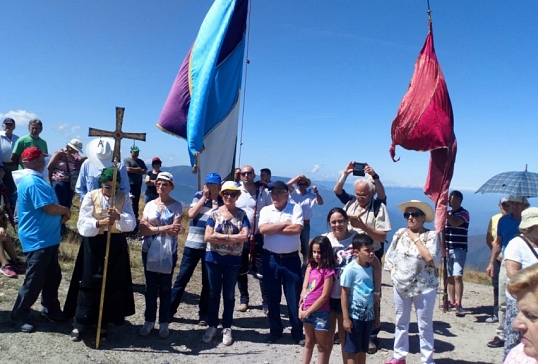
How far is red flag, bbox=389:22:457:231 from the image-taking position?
5363 mm

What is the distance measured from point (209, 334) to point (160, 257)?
3.83ft

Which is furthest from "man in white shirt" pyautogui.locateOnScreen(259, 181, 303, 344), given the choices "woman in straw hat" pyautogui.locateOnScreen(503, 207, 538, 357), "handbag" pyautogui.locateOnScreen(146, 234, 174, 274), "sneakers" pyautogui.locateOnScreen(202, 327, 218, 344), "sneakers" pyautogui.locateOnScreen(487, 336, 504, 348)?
"sneakers" pyautogui.locateOnScreen(487, 336, 504, 348)

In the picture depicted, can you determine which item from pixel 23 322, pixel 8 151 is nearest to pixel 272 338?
pixel 23 322

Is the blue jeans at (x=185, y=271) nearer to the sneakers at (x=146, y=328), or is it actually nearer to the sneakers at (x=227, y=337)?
the sneakers at (x=146, y=328)

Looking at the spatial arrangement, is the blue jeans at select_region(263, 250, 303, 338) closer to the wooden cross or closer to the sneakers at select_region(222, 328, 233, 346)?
the sneakers at select_region(222, 328, 233, 346)

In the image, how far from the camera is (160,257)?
4.89m

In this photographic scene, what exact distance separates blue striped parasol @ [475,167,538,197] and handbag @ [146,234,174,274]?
4.49 meters

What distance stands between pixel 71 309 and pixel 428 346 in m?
4.25

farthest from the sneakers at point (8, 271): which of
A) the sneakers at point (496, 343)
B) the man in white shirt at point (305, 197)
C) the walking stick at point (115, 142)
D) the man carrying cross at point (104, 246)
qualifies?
the sneakers at point (496, 343)

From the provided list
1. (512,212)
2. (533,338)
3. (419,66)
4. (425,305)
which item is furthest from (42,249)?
(512,212)

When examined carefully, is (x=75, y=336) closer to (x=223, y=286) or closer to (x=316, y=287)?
(x=223, y=286)

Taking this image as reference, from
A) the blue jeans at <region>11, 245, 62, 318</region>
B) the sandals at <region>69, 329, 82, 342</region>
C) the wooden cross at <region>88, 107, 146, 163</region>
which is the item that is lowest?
the sandals at <region>69, 329, 82, 342</region>

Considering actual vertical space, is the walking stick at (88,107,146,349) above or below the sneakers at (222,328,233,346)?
above

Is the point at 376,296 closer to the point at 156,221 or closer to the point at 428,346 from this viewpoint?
the point at 428,346
